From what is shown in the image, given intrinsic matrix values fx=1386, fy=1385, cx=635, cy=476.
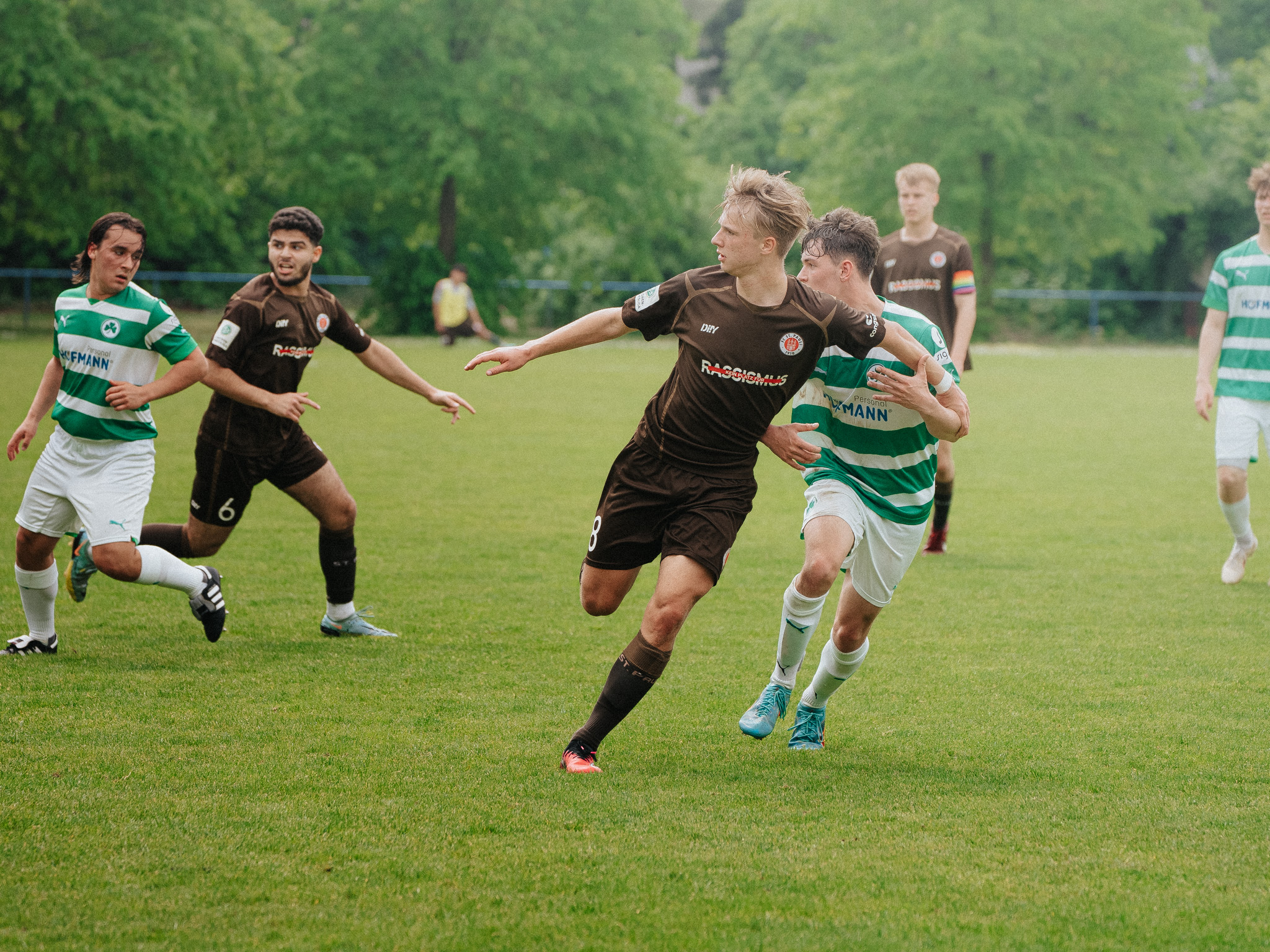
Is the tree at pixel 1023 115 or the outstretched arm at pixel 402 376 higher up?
the tree at pixel 1023 115

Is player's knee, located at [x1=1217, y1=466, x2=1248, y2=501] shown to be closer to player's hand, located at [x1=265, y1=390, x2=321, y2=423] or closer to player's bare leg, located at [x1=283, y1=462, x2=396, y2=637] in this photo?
player's bare leg, located at [x1=283, y1=462, x2=396, y2=637]

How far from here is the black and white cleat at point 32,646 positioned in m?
6.23

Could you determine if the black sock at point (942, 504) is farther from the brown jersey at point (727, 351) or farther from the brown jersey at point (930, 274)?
the brown jersey at point (727, 351)

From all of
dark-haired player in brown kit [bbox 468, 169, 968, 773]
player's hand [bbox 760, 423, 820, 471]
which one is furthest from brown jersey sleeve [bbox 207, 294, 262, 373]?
player's hand [bbox 760, 423, 820, 471]

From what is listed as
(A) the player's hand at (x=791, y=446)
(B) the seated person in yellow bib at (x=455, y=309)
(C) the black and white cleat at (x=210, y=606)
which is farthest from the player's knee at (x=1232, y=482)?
(B) the seated person in yellow bib at (x=455, y=309)

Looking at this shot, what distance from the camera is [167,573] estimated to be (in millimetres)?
6125

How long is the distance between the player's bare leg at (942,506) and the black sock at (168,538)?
476cm

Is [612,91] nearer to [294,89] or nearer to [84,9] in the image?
[294,89]

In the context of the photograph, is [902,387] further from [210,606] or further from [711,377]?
[210,606]

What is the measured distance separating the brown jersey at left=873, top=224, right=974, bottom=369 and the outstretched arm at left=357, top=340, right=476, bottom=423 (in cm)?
363

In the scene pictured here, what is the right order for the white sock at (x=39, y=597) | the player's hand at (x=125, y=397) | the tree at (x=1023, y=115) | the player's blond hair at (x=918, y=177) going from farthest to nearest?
the tree at (x=1023, y=115) < the player's blond hair at (x=918, y=177) < the white sock at (x=39, y=597) < the player's hand at (x=125, y=397)

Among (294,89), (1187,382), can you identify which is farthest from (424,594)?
(294,89)

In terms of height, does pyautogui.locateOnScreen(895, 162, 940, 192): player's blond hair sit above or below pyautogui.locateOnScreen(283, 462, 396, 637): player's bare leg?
above

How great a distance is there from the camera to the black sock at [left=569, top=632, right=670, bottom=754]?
15.5ft
